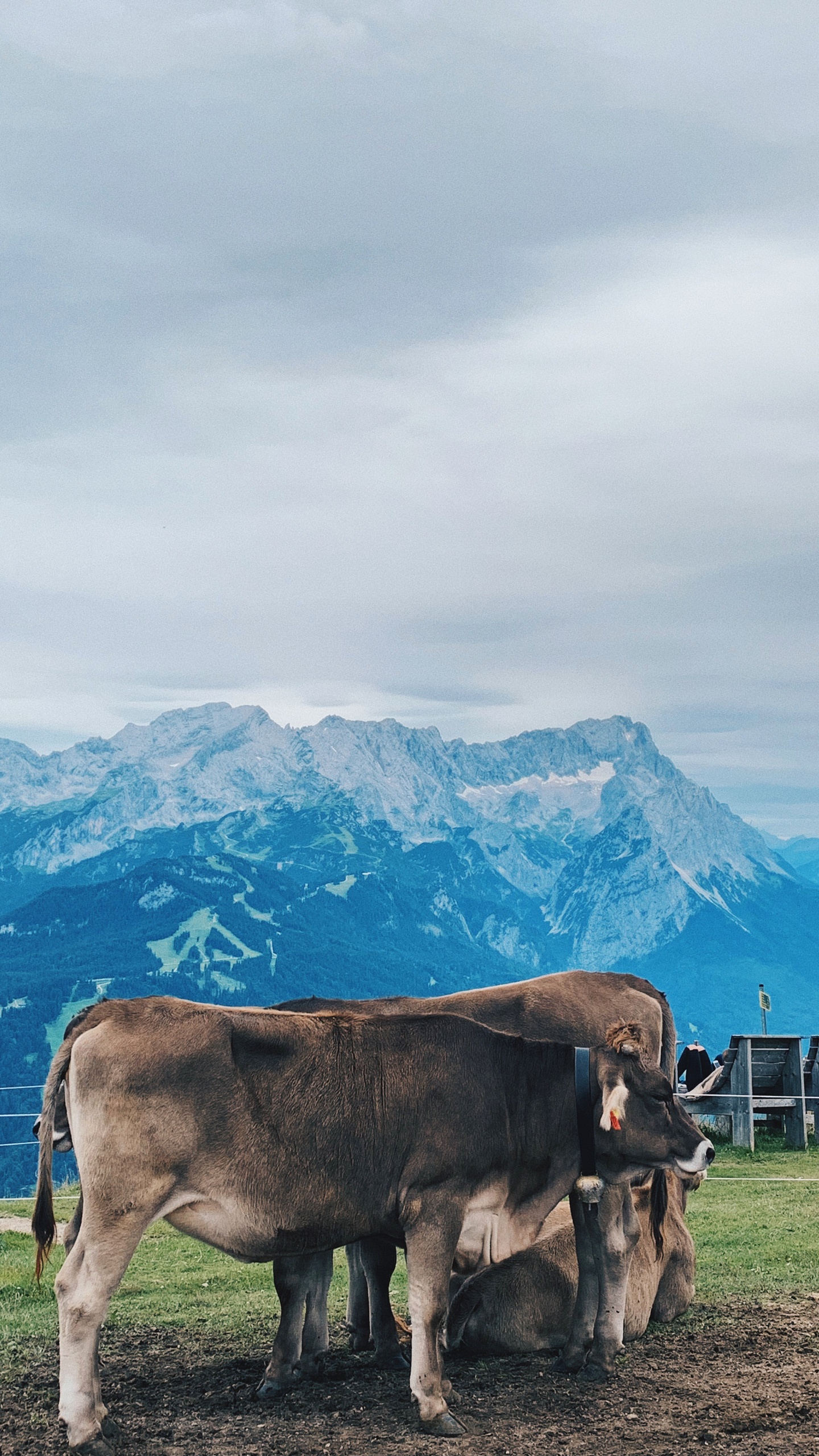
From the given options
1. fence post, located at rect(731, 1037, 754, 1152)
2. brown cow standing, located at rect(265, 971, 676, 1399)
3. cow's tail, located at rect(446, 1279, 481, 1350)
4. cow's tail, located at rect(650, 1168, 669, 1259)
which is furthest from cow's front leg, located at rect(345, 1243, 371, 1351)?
fence post, located at rect(731, 1037, 754, 1152)

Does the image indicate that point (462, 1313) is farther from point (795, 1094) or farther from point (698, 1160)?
point (795, 1094)

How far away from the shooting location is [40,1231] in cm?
961

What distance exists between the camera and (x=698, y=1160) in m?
9.91

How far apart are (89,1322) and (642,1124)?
4220 mm

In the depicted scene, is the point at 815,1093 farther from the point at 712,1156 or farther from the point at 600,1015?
the point at 712,1156

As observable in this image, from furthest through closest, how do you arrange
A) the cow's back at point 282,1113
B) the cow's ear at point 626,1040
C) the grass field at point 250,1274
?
the grass field at point 250,1274
the cow's ear at point 626,1040
the cow's back at point 282,1113

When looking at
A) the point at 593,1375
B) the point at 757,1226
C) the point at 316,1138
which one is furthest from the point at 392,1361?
the point at 757,1226

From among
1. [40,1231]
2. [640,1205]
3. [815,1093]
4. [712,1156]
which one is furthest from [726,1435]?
[815,1093]

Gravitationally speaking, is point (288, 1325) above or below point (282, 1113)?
below

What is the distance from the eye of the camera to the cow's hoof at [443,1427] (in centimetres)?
861

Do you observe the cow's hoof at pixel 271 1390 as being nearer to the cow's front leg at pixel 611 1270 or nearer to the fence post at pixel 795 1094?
the cow's front leg at pixel 611 1270

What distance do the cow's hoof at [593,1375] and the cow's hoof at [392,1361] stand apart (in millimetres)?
1336

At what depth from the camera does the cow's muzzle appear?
32.4 feet

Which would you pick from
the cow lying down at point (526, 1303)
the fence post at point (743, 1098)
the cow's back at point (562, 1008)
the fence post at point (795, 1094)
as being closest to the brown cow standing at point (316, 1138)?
the cow lying down at point (526, 1303)
